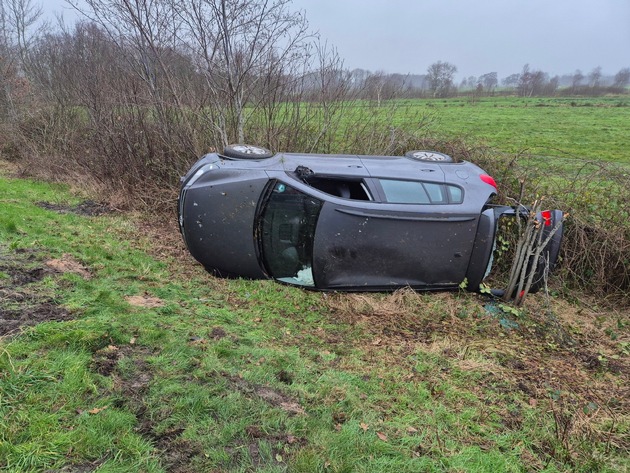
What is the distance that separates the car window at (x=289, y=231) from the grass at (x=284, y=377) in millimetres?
264

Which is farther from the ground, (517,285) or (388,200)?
(388,200)

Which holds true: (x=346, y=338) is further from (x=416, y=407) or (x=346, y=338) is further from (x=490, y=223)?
(x=490, y=223)

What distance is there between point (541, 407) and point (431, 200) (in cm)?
232

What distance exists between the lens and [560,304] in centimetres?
539

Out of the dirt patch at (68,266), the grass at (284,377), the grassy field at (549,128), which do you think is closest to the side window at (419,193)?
the grass at (284,377)

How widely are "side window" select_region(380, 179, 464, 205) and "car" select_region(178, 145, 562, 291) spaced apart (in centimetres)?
1

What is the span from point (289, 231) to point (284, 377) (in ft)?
6.45

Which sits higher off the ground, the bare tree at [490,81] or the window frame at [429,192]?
the bare tree at [490,81]

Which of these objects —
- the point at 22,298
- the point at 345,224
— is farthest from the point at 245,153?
the point at 22,298

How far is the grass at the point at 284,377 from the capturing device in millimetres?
2254

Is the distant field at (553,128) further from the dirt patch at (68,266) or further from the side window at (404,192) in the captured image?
the dirt patch at (68,266)

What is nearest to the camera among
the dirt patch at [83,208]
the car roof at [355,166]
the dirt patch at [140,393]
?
the dirt patch at [140,393]

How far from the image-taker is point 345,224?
4520 mm

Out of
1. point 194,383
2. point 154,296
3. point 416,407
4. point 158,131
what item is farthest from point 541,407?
point 158,131
